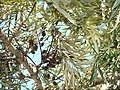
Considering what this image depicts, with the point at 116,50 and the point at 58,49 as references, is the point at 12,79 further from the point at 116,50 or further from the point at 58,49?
the point at 116,50

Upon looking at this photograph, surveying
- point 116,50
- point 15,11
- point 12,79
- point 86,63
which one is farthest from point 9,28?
point 116,50

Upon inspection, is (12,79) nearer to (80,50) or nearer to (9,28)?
(9,28)

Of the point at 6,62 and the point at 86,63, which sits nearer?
the point at 86,63

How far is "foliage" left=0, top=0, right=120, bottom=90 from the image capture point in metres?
1.87

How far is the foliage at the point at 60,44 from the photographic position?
1866mm

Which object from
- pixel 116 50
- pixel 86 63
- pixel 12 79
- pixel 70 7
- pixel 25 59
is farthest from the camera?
pixel 12 79

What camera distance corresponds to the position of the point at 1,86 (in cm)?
225

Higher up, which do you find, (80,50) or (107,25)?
(107,25)

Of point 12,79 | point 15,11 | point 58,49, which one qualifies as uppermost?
point 15,11

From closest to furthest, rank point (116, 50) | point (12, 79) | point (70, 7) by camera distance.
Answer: point (70, 7) < point (116, 50) < point (12, 79)

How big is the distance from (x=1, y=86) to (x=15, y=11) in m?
0.43

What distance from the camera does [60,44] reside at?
213 centimetres

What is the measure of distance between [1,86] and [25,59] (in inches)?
8.1

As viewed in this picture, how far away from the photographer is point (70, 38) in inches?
83.7
